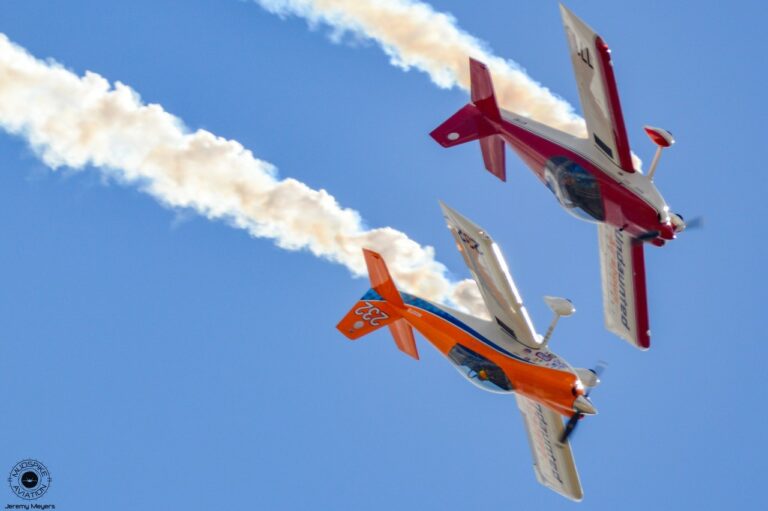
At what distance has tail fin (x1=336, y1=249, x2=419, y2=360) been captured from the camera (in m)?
57.4

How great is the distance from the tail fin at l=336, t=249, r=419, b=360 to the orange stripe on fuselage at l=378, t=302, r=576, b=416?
281 cm

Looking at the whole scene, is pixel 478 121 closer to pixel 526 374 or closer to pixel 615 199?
pixel 615 199

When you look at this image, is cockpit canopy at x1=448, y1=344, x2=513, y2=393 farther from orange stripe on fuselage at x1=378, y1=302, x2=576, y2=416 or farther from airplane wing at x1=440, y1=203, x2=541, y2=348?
airplane wing at x1=440, y1=203, x2=541, y2=348

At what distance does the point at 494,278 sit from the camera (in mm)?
53812

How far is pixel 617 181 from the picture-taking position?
175ft

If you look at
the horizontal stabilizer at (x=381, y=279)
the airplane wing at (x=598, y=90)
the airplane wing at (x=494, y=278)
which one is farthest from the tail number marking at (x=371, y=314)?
the airplane wing at (x=598, y=90)

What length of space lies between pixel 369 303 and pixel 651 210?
13136 mm

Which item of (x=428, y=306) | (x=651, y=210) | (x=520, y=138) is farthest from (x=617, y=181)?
(x=428, y=306)

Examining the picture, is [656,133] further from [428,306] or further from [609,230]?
[428,306]

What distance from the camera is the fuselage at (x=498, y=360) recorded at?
52.3 m

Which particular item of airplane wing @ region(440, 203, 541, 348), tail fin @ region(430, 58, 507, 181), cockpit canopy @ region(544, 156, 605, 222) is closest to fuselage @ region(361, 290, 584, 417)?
airplane wing @ region(440, 203, 541, 348)

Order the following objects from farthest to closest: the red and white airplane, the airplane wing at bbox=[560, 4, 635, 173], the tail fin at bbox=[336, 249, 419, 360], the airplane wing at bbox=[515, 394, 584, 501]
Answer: the tail fin at bbox=[336, 249, 419, 360] < the airplane wing at bbox=[515, 394, 584, 501] < the red and white airplane < the airplane wing at bbox=[560, 4, 635, 173]

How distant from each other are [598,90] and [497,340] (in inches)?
434

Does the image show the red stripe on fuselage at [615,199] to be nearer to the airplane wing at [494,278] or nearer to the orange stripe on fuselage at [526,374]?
the airplane wing at [494,278]
